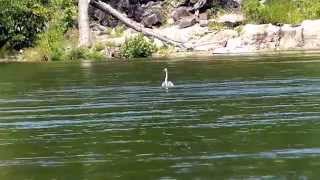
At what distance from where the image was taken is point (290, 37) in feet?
217

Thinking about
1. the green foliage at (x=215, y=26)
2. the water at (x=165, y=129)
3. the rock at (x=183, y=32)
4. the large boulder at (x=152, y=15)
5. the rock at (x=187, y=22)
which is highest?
the large boulder at (x=152, y=15)

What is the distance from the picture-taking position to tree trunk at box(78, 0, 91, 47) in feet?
234

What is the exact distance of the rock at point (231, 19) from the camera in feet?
250

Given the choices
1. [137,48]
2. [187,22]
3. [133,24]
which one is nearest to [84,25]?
[133,24]

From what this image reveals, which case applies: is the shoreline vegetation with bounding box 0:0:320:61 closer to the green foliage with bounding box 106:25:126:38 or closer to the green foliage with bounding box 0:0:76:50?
the green foliage with bounding box 0:0:76:50

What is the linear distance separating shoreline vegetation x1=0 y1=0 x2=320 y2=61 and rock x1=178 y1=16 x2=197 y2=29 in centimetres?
9

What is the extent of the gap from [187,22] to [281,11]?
9223 mm

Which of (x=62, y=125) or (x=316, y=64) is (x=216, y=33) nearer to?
(x=316, y=64)

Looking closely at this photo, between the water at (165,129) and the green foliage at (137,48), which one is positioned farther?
the green foliage at (137,48)

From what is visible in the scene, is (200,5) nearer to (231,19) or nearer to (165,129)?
(231,19)

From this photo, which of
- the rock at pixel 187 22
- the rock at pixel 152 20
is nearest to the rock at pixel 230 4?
the rock at pixel 187 22

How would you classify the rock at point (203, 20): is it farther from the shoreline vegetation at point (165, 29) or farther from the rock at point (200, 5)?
the rock at point (200, 5)

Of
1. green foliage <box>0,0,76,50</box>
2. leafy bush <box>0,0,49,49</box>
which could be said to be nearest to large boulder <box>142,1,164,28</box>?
green foliage <box>0,0,76,50</box>

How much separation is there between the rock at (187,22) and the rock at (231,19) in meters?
2.49
